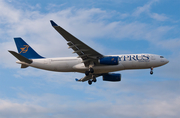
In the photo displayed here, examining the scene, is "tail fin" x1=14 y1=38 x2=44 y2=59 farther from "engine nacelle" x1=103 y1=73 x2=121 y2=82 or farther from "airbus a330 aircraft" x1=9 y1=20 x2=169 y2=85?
"engine nacelle" x1=103 y1=73 x2=121 y2=82

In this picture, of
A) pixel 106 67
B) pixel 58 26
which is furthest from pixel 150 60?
pixel 58 26

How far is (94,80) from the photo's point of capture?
4466 cm

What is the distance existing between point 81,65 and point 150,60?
1130 centimetres

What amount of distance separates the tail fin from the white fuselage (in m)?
1.63

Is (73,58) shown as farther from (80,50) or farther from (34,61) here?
(34,61)

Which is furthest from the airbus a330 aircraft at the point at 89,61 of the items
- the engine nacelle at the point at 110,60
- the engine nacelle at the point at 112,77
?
the engine nacelle at the point at 112,77

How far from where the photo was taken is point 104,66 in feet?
133

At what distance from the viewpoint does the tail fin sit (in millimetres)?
44500

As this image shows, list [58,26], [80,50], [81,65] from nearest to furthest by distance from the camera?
[58,26] < [80,50] < [81,65]

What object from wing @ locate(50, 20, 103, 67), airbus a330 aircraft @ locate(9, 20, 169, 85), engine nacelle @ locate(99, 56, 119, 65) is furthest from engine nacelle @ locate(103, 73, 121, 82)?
engine nacelle @ locate(99, 56, 119, 65)

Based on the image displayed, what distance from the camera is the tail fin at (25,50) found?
1752 inches

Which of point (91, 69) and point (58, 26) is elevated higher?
point (58, 26)

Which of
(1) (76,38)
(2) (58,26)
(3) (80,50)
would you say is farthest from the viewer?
(3) (80,50)

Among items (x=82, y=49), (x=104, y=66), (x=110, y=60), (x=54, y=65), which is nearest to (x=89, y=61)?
(x=104, y=66)
